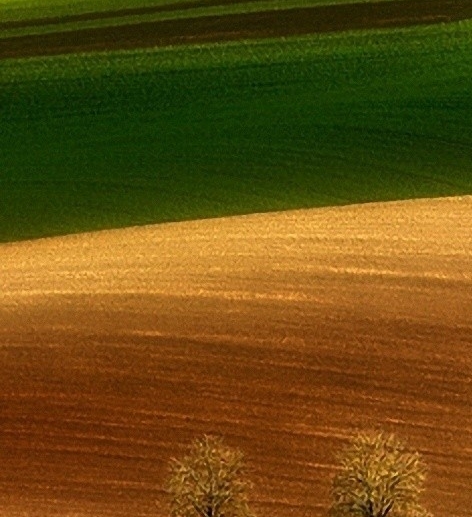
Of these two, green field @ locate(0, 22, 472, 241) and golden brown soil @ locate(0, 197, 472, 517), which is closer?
golden brown soil @ locate(0, 197, 472, 517)

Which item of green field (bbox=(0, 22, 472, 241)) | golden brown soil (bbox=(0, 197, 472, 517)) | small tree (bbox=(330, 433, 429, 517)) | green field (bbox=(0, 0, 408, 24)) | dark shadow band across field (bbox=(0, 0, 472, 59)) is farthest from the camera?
green field (bbox=(0, 0, 408, 24))

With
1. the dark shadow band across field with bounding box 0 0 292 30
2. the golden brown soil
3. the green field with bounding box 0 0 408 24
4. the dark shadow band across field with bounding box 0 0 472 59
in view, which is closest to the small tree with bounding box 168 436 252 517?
the golden brown soil

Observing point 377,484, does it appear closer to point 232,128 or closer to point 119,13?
point 232,128

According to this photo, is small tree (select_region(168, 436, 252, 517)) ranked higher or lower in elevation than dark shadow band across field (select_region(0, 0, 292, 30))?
lower

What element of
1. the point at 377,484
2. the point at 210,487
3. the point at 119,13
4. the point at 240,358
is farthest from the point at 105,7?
the point at 377,484

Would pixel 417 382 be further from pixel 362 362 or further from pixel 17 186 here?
pixel 17 186

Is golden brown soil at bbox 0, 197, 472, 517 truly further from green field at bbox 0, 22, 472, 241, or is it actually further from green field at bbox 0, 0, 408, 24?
green field at bbox 0, 0, 408, 24

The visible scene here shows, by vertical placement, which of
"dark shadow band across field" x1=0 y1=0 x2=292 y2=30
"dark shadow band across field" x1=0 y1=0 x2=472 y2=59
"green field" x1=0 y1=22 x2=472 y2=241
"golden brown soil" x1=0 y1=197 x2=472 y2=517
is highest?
"dark shadow band across field" x1=0 y1=0 x2=292 y2=30

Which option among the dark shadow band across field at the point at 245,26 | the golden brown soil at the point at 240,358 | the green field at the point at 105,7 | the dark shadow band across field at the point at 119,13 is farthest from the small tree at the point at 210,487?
the dark shadow band across field at the point at 119,13

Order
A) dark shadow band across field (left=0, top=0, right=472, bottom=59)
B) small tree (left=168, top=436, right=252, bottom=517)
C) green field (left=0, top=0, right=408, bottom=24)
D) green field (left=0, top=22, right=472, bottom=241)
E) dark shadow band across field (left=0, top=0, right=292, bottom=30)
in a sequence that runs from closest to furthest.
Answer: small tree (left=168, top=436, right=252, bottom=517), green field (left=0, top=22, right=472, bottom=241), dark shadow band across field (left=0, top=0, right=472, bottom=59), green field (left=0, top=0, right=408, bottom=24), dark shadow band across field (left=0, top=0, right=292, bottom=30)
